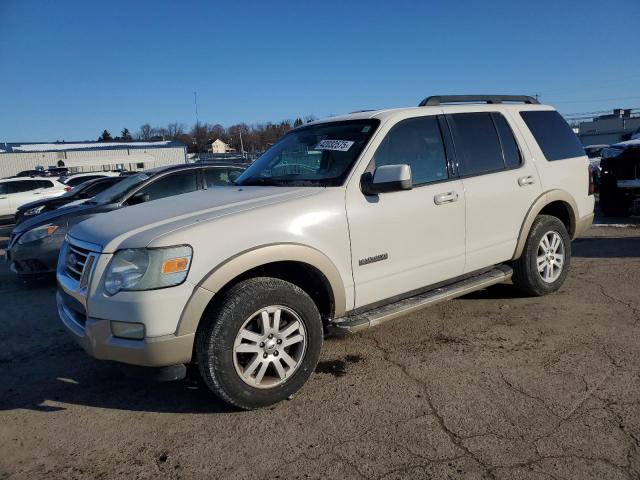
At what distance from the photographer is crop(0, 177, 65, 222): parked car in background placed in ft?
57.9

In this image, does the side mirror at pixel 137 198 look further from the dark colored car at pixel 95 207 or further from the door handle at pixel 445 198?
the door handle at pixel 445 198

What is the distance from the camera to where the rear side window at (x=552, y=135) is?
16.5 ft

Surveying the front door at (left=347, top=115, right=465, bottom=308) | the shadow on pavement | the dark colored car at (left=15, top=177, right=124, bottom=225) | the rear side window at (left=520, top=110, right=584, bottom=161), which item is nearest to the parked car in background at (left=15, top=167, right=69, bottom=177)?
the dark colored car at (left=15, top=177, right=124, bottom=225)

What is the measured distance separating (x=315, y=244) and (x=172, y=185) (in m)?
4.61

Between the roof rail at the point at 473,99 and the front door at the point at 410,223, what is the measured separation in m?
0.26

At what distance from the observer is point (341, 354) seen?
13.6 feet

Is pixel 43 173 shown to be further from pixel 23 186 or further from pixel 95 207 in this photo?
pixel 95 207

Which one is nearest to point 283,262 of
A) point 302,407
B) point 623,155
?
point 302,407

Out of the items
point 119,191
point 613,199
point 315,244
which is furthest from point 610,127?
point 315,244

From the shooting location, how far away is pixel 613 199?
33.5ft

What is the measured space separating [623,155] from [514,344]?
7.28 meters

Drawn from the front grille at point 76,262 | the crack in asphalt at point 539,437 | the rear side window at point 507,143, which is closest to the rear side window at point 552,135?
the rear side window at point 507,143

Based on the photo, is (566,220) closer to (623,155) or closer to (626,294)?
(626,294)

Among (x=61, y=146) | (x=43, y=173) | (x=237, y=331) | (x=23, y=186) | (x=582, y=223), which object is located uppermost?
(x=61, y=146)
